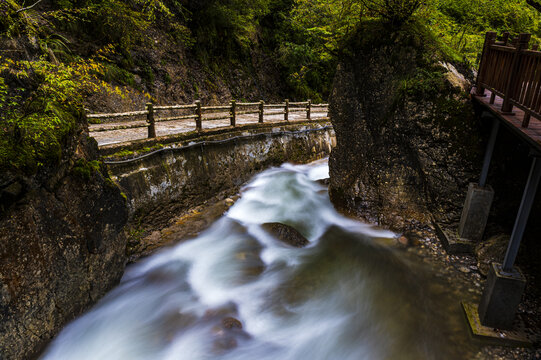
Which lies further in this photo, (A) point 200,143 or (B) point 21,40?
(A) point 200,143

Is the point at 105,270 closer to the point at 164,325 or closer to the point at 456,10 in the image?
the point at 164,325

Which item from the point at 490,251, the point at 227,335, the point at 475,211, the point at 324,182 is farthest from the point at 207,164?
the point at 490,251

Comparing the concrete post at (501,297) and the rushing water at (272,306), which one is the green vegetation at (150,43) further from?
the concrete post at (501,297)

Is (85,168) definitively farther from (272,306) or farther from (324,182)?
(324,182)

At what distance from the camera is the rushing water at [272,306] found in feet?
18.0

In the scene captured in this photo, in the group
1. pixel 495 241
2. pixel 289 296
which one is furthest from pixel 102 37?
pixel 495 241

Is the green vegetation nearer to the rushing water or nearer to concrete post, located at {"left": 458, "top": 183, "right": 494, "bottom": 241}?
concrete post, located at {"left": 458, "top": 183, "right": 494, "bottom": 241}

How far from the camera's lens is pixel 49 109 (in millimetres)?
4898

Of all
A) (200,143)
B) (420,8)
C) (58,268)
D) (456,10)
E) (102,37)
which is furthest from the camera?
(102,37)

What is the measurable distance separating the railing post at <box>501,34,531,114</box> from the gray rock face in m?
7.58

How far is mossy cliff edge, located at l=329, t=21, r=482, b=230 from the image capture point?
7.41 m

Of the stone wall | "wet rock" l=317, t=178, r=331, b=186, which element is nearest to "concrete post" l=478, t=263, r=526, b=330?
"wet rock" l=317, t=178, r=331, b=186

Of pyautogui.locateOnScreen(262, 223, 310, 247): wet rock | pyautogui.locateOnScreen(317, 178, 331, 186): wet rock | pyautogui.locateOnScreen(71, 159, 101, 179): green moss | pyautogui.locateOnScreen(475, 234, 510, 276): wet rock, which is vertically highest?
pyautogui.locateOnScreen(71, 159, 101, 179): green moss

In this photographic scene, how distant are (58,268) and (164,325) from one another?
2255 millimetres
